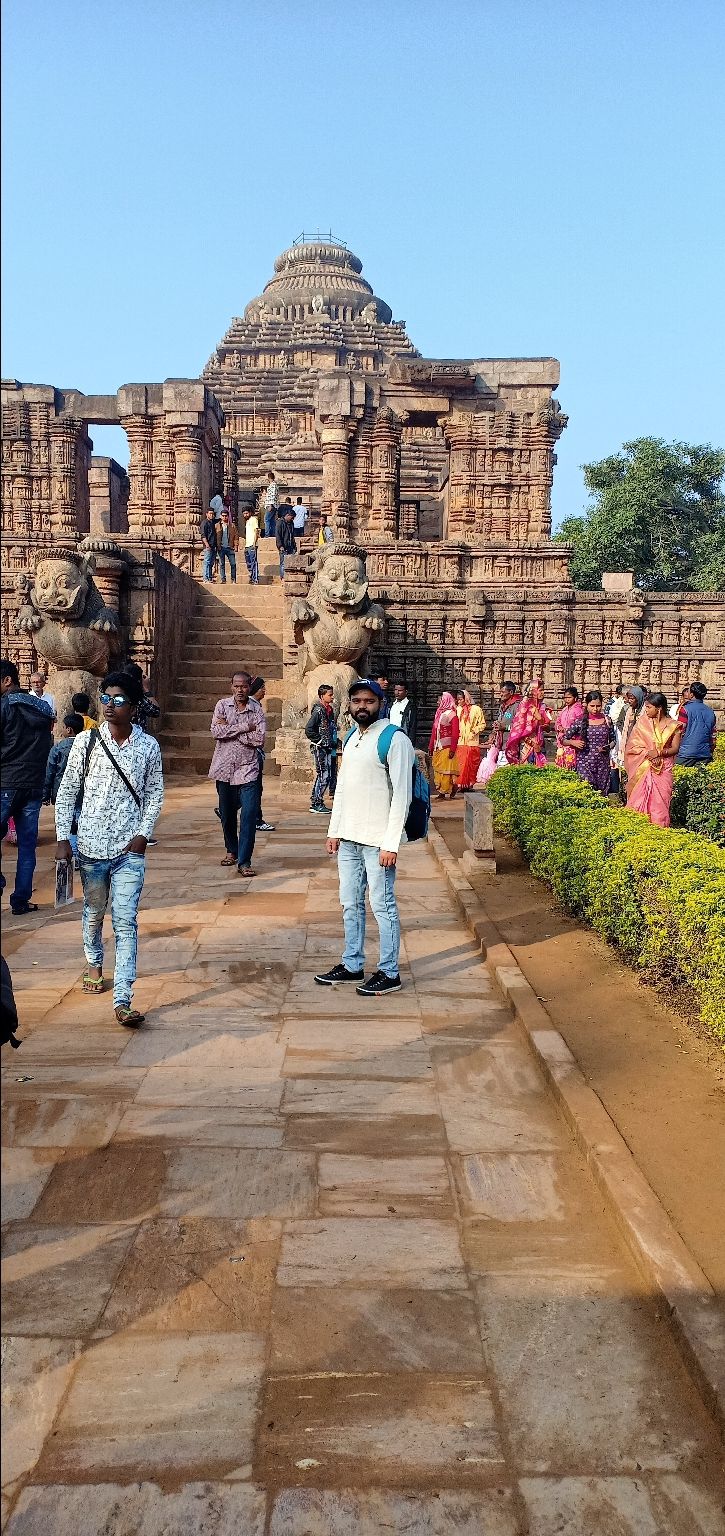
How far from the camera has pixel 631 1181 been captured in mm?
3184

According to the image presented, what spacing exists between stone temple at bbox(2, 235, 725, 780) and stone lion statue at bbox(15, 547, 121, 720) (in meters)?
0.63

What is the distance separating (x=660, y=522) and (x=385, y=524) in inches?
433

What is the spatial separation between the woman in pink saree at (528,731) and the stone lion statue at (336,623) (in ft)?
6.90

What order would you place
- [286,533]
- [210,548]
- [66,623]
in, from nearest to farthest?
[66,623]
[210,548]
[286,533]

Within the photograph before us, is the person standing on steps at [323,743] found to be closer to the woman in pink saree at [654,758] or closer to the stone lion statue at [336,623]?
the stone lion statue at [336,623]

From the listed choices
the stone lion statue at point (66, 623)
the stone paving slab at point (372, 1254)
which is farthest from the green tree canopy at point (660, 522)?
the stone paving slab at point (372, 1254)

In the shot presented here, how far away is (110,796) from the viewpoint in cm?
473

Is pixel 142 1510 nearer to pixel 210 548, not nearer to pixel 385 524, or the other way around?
pixel 210 548

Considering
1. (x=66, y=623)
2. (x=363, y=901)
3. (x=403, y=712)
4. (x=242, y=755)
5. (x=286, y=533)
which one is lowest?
(x=363, y=901)

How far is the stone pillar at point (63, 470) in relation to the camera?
74.0 feet

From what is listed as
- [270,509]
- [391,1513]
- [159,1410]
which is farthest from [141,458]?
[391,1513]

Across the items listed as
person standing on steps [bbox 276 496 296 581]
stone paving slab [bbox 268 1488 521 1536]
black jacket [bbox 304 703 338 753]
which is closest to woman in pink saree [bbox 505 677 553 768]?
black jacket [bbox 304 703 338 753]

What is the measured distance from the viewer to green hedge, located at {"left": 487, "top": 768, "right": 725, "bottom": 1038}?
4664 millimetres

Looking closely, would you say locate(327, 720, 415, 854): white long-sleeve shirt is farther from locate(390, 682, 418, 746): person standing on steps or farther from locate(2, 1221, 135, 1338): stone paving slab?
locate(2, 1221, 135, 1338): stone paving slab
